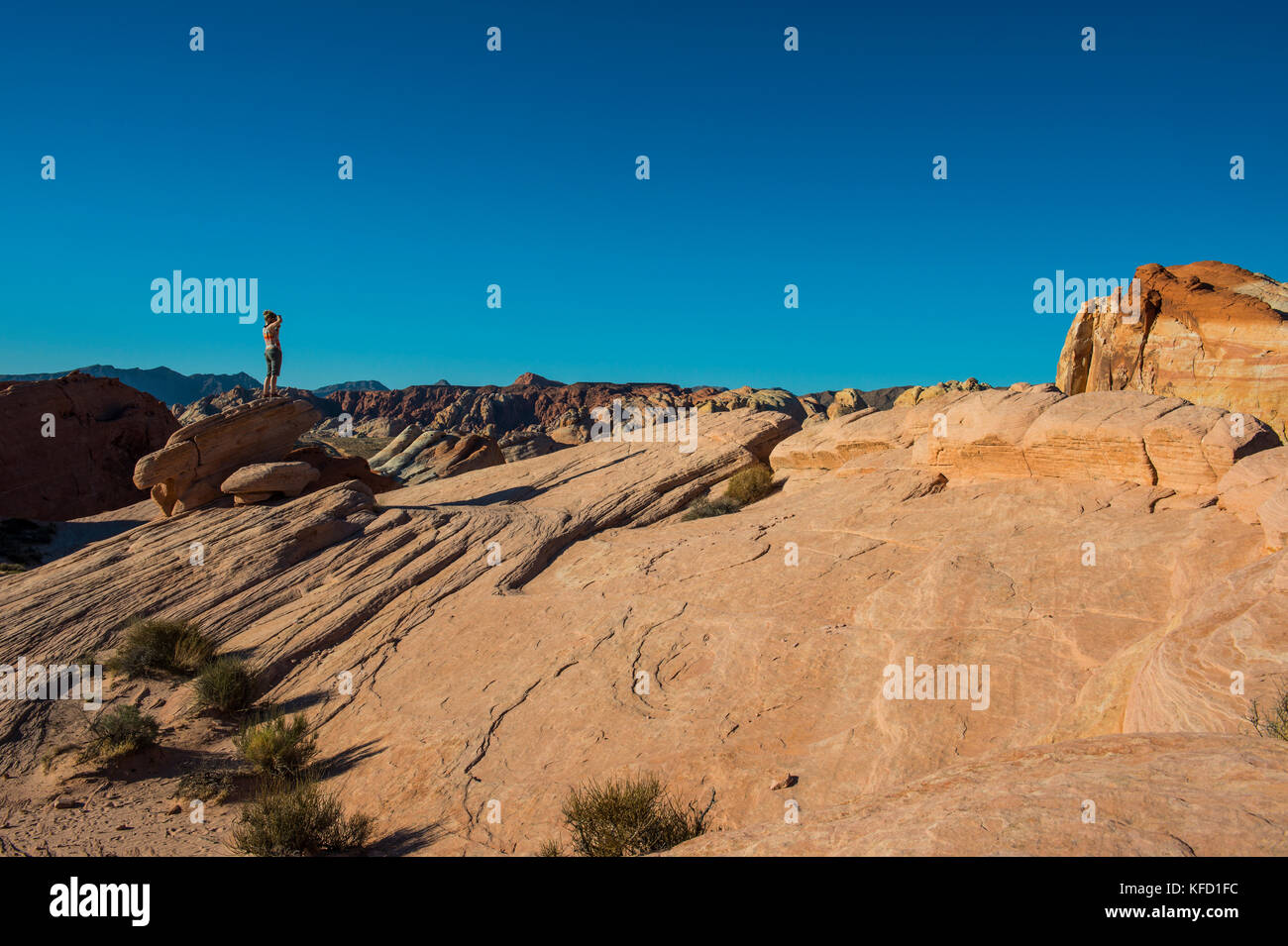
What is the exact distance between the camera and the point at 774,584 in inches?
436

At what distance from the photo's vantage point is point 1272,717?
4.97 metres

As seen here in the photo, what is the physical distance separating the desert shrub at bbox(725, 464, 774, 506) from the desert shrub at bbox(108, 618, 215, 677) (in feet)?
36.8

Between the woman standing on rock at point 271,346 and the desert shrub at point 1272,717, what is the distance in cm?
2089

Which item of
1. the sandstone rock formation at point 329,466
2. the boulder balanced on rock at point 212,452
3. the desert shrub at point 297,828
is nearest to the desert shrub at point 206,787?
the desert shrub at point 297,828

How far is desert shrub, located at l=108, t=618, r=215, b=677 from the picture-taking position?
39.4 ft

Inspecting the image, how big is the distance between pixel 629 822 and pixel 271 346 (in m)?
17.7

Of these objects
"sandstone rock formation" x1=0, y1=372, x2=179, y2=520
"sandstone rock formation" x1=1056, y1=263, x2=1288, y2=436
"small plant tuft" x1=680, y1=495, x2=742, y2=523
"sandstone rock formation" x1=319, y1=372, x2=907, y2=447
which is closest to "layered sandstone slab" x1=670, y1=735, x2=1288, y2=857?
"small plant tuft" x1=680, y1=495, x2=742, y2=523

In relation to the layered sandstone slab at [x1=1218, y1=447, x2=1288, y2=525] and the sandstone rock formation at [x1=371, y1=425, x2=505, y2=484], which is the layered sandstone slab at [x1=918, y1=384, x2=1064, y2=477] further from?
the sandstone rock formation at [x1=371, y1=425, x2=505, y2=484]

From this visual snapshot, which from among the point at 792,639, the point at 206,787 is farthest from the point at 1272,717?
the point at 206,787

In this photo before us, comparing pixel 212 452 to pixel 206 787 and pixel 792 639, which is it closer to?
pixel 206 787
